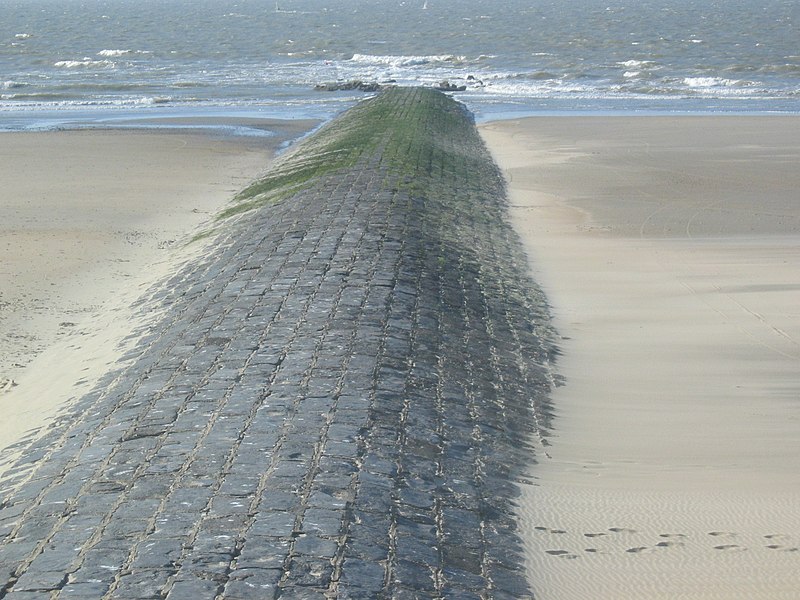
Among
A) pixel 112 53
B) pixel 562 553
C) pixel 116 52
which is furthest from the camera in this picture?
pixel 116 52

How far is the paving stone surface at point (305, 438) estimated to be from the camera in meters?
5.41

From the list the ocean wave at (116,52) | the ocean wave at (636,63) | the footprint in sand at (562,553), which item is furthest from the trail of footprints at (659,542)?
the ocean wave at (116,52)

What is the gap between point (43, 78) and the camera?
46.5m

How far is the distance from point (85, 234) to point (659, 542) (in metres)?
11.8

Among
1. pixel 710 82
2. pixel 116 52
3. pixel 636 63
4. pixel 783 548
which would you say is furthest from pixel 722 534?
pixel 116 52

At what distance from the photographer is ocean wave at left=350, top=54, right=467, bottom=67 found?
53906mm

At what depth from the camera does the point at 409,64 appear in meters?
54.1

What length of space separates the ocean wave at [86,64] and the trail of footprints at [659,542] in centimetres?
4980

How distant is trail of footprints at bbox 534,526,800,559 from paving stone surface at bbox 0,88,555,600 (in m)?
0.34

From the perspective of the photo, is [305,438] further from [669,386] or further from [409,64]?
[409,64]

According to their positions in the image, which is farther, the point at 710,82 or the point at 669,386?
the point at 710,82

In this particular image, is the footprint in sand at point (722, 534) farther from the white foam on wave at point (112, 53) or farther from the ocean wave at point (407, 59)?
the white foam on wave at point (112, 53)

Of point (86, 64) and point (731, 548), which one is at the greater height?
point (731, 548)

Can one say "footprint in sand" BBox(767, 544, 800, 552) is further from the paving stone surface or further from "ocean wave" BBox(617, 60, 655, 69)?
"ocean wave" BBox(617, 60, 655, 69)
